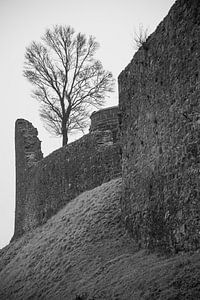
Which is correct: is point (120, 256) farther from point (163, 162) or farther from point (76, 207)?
point (76, 207)

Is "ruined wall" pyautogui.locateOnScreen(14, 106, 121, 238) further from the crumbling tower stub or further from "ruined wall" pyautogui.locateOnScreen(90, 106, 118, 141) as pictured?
"ruined wall" pyautogui.locateOnScreen(90, 106, 118, 141)

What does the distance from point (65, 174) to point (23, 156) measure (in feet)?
18.5

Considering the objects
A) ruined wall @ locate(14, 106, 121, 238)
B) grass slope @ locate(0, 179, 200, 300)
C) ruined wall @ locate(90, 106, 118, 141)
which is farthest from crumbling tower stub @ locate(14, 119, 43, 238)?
ruined wall @ locate(90, 106, 118, 141)

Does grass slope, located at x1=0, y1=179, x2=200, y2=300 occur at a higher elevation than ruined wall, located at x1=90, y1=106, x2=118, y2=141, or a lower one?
lower

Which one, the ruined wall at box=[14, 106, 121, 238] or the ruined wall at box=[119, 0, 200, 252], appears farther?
the ruined wall at box=[14, 106, 121, 238]

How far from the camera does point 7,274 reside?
17.5m

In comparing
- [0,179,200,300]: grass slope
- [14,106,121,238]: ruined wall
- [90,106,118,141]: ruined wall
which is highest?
[90,106,118,141]: ruined wall

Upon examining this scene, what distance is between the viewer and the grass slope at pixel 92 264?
30.2 ft

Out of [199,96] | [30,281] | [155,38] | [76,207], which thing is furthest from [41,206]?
[199,96]

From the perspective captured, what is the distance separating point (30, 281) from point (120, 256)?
12.3 feet

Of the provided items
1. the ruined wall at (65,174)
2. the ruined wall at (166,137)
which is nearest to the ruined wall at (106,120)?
the ruined wall at (65,174)

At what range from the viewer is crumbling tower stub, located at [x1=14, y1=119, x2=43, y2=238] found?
25797mm

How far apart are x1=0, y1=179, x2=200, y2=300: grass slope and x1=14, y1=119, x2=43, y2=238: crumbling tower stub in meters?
5.43

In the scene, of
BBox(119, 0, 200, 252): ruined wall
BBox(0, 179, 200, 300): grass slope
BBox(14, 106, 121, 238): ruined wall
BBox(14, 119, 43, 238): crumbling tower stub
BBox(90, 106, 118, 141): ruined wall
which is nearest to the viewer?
BBox(0, 179, 200, 300): grass slope
